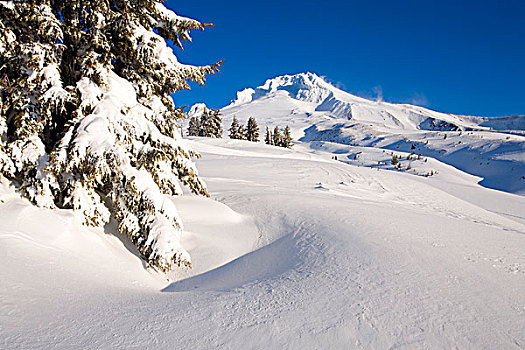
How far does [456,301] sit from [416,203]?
7576mm

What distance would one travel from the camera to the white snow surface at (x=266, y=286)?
228 cm

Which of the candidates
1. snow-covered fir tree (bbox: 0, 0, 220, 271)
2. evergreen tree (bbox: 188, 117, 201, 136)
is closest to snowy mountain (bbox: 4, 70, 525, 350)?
snow-covered fir tree (bbox: 0, 0, 220, 271)

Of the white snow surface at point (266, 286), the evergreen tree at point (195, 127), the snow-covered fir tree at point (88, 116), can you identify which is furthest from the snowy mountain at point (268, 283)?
the evergreen tree at point (195, 127)

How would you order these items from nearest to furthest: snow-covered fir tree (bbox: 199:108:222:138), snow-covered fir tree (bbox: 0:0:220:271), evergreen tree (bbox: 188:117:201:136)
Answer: snow-covered fir tree (bbox: 0:0:220:271) → snow-covered fir tree (bbox: 199:108:222:138) → evergreen tree (bbox: 188:117:201:136)

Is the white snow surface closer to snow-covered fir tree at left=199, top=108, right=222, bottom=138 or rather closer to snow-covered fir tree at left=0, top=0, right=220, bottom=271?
snow-covered fir tree at left=0, top=0, right=220, bottom=271

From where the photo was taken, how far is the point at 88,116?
12.8 feet

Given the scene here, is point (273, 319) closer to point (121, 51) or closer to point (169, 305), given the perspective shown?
point (169, 305)

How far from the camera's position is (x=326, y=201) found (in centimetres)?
778

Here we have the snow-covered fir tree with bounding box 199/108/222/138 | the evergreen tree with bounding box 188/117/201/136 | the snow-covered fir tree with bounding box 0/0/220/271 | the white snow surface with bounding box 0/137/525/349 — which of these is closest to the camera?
the white snow surface with bounding box 0/137/525/349

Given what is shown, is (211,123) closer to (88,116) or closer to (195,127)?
(195,127)

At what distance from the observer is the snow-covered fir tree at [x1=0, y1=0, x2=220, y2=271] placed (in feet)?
12.3

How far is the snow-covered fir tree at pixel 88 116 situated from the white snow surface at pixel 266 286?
0.44m

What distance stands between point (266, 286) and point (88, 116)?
363cm

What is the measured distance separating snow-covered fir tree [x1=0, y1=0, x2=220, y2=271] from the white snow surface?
44 centimetres
